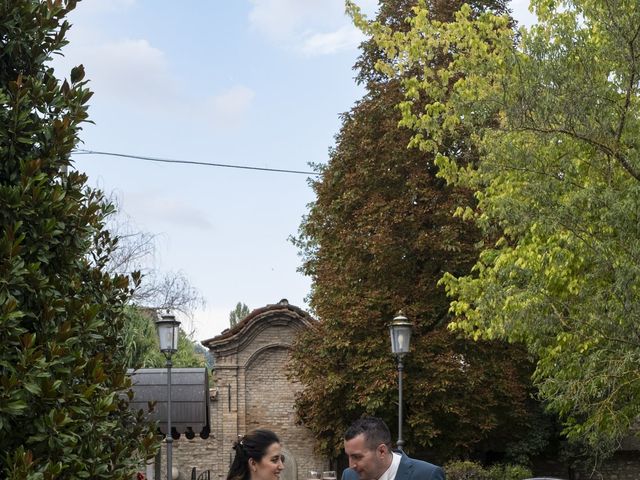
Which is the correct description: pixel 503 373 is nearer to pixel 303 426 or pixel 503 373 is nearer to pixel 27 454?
pixel 303 426

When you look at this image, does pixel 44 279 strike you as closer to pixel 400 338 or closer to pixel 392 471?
pixel 392 471

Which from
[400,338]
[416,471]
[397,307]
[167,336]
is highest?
[397,307]

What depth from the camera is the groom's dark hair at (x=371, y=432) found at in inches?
235

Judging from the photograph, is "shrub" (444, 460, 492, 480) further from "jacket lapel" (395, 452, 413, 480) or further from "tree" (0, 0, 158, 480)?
"tree" (0, 0, 158, 480)

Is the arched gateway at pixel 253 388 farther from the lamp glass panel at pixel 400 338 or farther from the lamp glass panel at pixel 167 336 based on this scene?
the lamp glass panel at pixel 400 338

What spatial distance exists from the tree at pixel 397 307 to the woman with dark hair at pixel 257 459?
76.5 feet

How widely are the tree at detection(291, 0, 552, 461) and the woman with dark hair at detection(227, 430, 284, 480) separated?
23307mm

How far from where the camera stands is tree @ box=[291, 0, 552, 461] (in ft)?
97.9

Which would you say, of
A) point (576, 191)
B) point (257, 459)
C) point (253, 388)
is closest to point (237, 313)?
point (253, 388)

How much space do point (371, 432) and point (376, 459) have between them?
15 cm

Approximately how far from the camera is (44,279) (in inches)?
215

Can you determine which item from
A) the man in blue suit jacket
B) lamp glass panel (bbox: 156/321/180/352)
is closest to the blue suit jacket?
the man in blue suit jacket

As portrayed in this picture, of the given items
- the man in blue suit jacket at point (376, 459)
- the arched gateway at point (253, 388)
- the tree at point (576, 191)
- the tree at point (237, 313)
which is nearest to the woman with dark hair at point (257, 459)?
the man in blue suit jacket at point (376, 459)

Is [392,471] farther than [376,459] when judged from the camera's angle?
Yes
